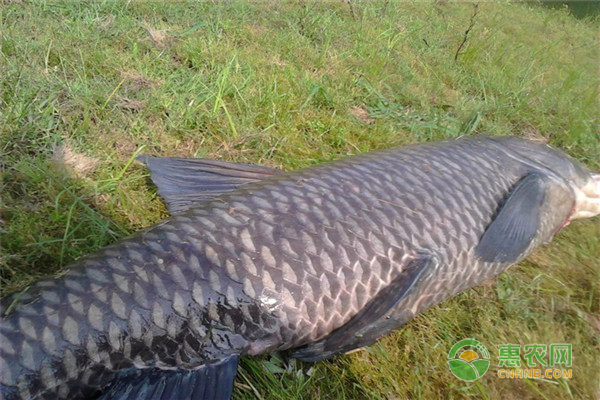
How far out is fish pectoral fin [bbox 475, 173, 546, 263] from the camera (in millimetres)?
2268

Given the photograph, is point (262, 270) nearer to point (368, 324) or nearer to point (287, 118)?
point (368, 324)

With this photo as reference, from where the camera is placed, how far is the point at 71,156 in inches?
99.7

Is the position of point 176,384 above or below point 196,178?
below

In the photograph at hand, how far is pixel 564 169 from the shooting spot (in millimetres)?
2738

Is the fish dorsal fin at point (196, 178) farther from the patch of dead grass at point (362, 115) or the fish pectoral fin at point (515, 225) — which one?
the patch of dead grass at point (362, 115)

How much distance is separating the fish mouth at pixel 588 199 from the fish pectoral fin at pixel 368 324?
1.32m

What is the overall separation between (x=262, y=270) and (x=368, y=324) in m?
0.45

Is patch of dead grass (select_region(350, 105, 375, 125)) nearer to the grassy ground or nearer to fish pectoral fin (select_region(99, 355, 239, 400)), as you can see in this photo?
the grassy ground

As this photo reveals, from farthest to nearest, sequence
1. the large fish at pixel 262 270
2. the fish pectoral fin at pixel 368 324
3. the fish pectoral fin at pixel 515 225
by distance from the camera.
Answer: the fish pectoral fin at pixel 515 225, the fish pectoral fin at pixel 368 324, the large fish at pixel 262 270

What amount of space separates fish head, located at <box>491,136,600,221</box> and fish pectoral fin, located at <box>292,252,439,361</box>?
3.66ft

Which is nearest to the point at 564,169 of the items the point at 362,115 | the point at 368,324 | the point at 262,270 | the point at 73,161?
the point at 362,115

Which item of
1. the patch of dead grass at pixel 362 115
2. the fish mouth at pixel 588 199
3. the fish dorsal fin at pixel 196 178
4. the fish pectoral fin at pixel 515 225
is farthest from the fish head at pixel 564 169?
the fish dorsal fin at pixel 196 178

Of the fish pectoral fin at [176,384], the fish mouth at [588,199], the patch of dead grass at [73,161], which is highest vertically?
the fish mouth at [588,199]

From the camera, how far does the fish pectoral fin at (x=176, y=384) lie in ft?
5.22
